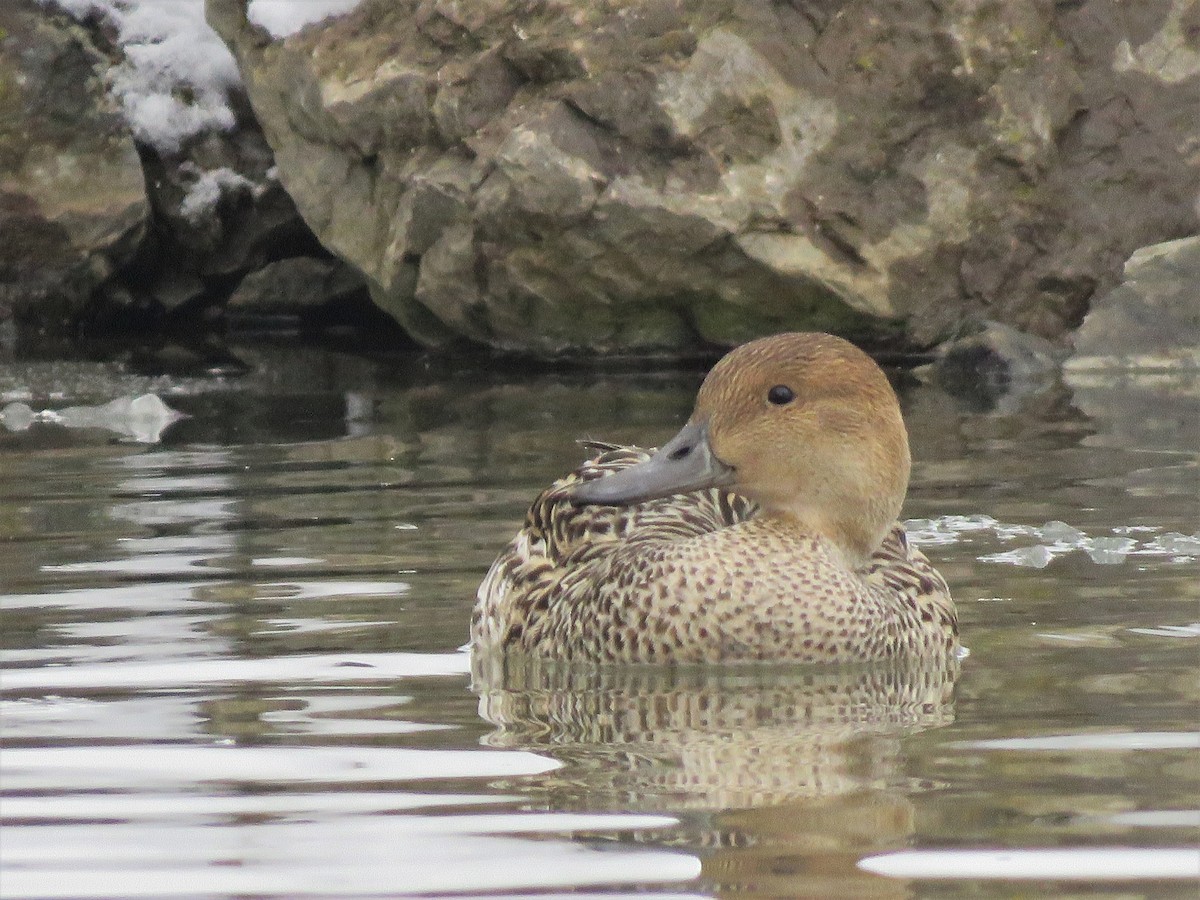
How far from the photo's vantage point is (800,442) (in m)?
5.83

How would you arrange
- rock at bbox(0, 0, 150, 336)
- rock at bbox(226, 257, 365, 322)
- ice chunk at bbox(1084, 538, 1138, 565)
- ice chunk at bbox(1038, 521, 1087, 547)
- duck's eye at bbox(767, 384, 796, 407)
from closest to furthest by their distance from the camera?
duck's eye at bbox(767, 384, 796, 407) → ice chunk at bbox(1084, 538, 1138, 565) → ice chunk at bbox(1038, 521, 1087, 547) → rock at bbox(0, 0, 150, 336) → rock at bbox(226, 257, 365, 322)

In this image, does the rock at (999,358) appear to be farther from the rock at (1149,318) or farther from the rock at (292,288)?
the rock at (292,288)

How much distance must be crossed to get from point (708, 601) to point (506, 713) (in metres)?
0.68

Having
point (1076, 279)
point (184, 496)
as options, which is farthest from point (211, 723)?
point (1076, 279)

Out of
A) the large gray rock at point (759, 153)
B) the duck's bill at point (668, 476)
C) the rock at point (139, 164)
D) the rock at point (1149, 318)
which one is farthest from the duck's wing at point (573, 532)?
the rock at point (139, 164)

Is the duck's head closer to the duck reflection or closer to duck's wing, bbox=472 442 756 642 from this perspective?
duck's wing, bbox=472 442 756 642

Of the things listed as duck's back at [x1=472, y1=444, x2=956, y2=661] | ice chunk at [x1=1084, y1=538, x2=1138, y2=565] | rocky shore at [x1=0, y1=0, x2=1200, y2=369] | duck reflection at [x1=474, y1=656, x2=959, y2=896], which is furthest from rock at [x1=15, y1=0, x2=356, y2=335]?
duck reflection at [x1=474, y1=656, x2=959, y2=896]

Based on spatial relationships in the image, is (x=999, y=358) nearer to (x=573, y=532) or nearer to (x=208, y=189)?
(x=208, y=189)

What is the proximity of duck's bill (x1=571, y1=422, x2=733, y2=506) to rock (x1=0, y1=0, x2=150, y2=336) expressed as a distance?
9217mm

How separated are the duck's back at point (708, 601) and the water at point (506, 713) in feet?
0.30

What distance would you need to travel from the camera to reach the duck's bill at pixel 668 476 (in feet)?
18.7

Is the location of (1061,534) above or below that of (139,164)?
below

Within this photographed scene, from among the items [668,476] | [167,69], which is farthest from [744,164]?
[668,476]

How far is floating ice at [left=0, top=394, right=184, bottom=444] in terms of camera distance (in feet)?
35.4
